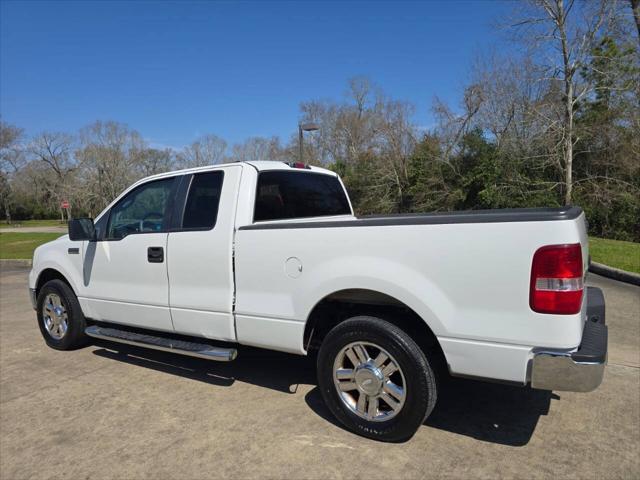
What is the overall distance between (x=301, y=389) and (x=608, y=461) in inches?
89.8

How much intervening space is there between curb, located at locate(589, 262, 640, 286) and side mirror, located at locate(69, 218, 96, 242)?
868 cm

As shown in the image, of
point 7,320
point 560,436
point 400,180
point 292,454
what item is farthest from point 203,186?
point 400,180

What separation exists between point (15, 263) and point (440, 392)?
588 inches

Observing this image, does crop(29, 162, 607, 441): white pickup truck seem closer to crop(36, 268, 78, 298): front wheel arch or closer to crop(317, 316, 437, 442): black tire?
crop(317, 316, 437, 442): black tire

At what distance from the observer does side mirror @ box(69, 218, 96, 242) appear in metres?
4.62

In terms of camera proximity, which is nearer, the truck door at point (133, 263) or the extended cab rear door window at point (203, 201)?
the extended cab rear door window at point (203, 201)

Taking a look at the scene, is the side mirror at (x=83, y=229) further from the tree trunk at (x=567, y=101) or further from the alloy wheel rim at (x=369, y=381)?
the tree trunk at (x=567, y=101)

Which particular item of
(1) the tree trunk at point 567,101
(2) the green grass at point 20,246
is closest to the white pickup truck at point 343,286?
(2) the green grass at point 20,246

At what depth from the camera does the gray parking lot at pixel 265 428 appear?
9.38ft

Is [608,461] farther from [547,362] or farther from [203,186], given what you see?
[203,186]

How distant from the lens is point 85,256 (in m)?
4.78

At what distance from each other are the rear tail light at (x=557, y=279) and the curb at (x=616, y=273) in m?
7.05

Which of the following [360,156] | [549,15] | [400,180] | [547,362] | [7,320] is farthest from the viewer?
[360,156]

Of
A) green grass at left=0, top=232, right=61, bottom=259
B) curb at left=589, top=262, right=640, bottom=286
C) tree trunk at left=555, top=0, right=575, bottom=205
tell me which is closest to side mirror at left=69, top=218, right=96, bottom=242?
curb at left=589, top=262, right=640, bottom=286
